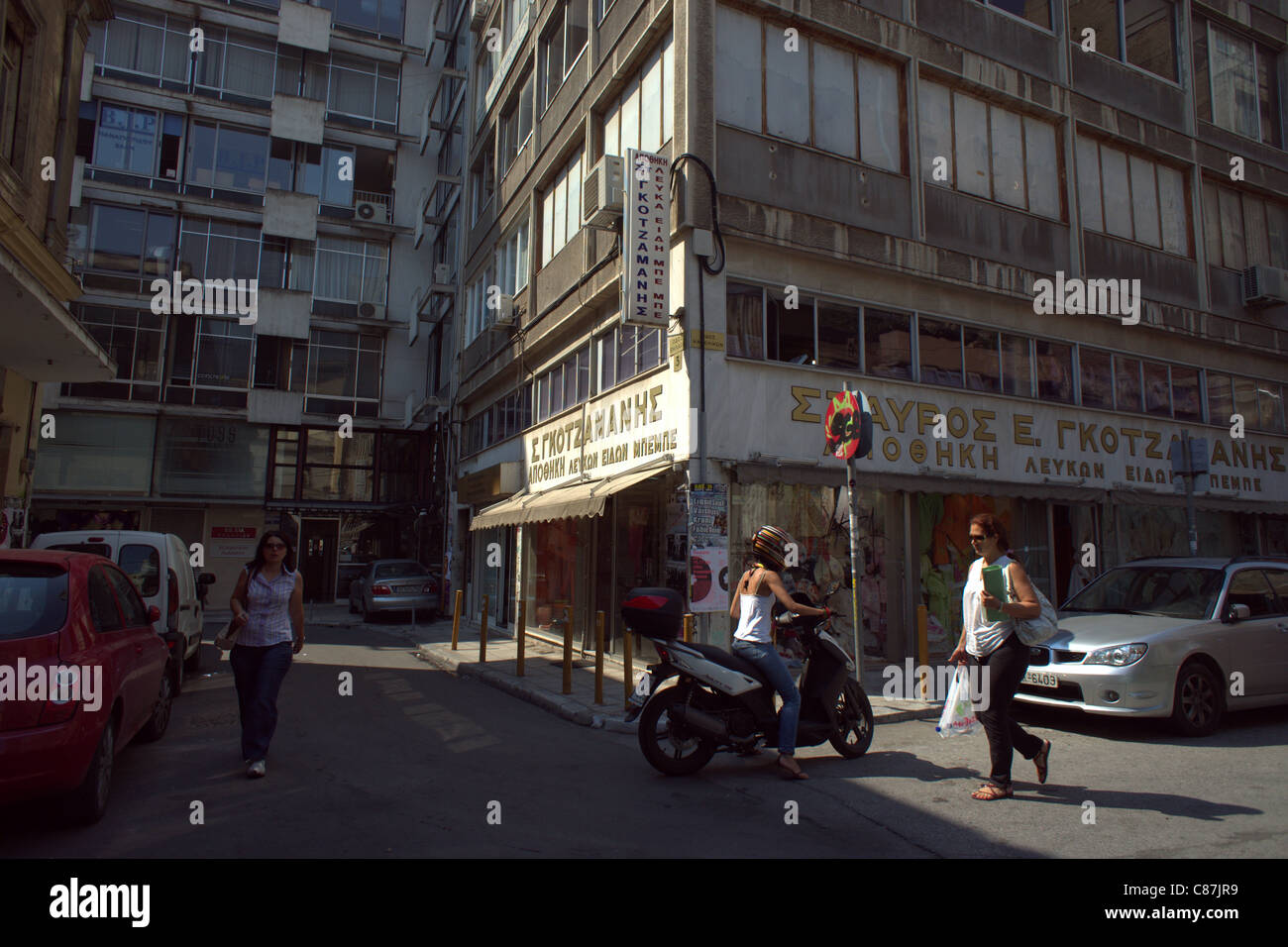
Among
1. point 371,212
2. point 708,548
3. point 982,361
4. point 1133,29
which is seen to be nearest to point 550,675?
point 708,548

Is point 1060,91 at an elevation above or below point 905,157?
above

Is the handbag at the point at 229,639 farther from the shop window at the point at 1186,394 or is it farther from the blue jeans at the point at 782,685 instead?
the shop window at the point at 1186,394

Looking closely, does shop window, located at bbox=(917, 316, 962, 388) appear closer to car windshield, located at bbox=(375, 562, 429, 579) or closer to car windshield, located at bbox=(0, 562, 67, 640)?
car windshield, located at bbox=(0, 562, 67, 640)

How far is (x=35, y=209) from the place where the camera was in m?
12.9

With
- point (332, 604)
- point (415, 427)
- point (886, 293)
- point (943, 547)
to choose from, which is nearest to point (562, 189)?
point (886, 293)

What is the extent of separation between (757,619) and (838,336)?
731 centimetres

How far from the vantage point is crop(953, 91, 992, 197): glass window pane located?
13945 millimetres

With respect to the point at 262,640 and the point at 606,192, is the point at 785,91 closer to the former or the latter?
the point at 606,192

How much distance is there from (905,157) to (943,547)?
637 cm

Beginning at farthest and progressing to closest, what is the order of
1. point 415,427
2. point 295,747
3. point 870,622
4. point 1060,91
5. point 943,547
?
1. point 415,427
2. point 1060,91
3. point 943,547
4. point 870,622
5. point 295,747

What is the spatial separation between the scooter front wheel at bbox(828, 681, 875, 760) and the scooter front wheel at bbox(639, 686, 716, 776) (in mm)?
1207

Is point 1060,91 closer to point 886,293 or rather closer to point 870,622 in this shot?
point 886,293

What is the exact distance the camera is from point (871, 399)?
1230cm

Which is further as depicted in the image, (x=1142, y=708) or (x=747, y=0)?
(x=747, y=0)
